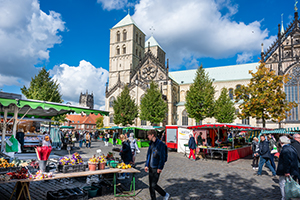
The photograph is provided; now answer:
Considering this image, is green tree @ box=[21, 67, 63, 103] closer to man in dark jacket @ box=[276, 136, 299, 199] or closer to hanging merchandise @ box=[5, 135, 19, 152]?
hanging merchandise @ box=[5, 135, 19, 152]

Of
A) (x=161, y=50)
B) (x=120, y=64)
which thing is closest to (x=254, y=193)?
(x=120, y=64)

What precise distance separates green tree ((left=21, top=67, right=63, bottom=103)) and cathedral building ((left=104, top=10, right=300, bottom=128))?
57.8ft

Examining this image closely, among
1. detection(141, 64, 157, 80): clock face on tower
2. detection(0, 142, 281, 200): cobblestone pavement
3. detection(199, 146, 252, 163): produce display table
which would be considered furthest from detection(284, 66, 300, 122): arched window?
detection(0, 142, 281, 200): cobblestone pavement

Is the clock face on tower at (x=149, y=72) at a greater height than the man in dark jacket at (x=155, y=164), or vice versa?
the clock face on tower at (x=149, y=72)

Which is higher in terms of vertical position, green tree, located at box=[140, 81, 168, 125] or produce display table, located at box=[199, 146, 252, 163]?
green tree, located at box=[140, 81, 168, 125]

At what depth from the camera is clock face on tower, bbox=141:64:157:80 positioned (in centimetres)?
4789

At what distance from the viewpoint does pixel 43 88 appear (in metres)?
29.4

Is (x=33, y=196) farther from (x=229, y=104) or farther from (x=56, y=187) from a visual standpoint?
(x=229, y=104)

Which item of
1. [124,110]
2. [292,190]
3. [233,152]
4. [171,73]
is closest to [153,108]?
[124,110]

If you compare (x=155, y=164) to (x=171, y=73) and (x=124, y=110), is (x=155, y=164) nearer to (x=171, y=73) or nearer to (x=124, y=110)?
(x=124, y=110)

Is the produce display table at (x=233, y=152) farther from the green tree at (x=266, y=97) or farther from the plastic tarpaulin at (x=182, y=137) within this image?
the green tree at (x=266, y=97)

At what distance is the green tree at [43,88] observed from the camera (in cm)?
2881

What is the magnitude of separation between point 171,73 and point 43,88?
3974cm

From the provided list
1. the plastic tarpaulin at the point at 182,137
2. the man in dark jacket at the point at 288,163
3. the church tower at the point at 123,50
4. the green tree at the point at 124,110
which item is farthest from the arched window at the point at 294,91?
→ the man in dark jacket at the point at 288,163
